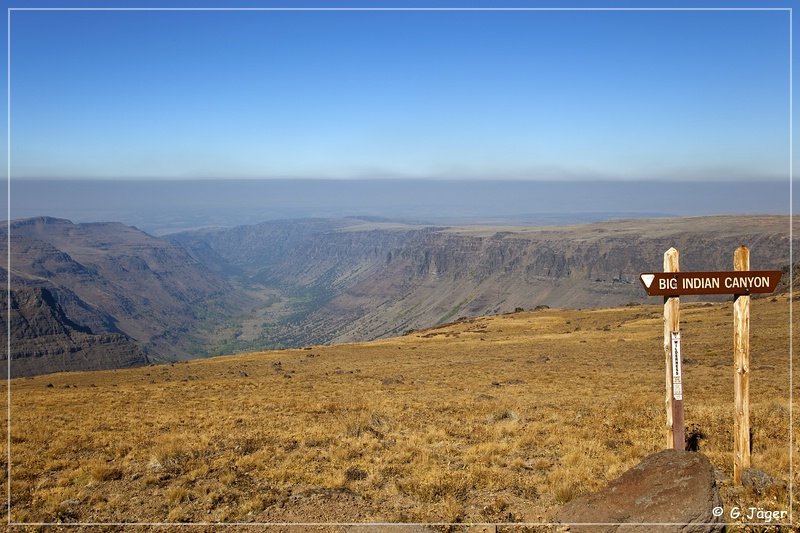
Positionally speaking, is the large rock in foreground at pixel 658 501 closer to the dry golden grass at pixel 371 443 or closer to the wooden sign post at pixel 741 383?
the dry golden grass at pixel 371 443

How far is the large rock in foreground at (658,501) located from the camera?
773cm

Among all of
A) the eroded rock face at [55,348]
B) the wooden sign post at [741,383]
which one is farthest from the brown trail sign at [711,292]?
the eroded rock face at [55,348]

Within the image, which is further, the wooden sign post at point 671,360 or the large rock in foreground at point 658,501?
the wooden sign post at point 671,360

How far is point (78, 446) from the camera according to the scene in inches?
572

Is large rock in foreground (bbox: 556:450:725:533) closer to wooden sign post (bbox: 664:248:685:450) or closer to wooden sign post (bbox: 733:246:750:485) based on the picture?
wooden sign post (bbox: 664:248:685:450)

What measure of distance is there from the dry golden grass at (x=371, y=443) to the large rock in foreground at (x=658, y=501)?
988 millimetres

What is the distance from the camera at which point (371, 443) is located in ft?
44.9

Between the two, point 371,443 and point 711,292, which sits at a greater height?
point 711,292

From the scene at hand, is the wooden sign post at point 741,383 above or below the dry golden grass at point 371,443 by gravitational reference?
above

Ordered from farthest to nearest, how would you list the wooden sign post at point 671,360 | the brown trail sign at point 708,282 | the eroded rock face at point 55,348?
the eroded rock face at point 55,348, the wooden sign post at point 671,360, the brown trail sign at point 708,282

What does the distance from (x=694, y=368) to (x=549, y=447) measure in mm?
19119

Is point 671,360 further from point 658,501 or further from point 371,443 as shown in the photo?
point 371,443

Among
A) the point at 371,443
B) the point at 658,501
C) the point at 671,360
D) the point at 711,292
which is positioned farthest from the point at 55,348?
the point at 658,501

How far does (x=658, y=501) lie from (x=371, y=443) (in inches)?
283
